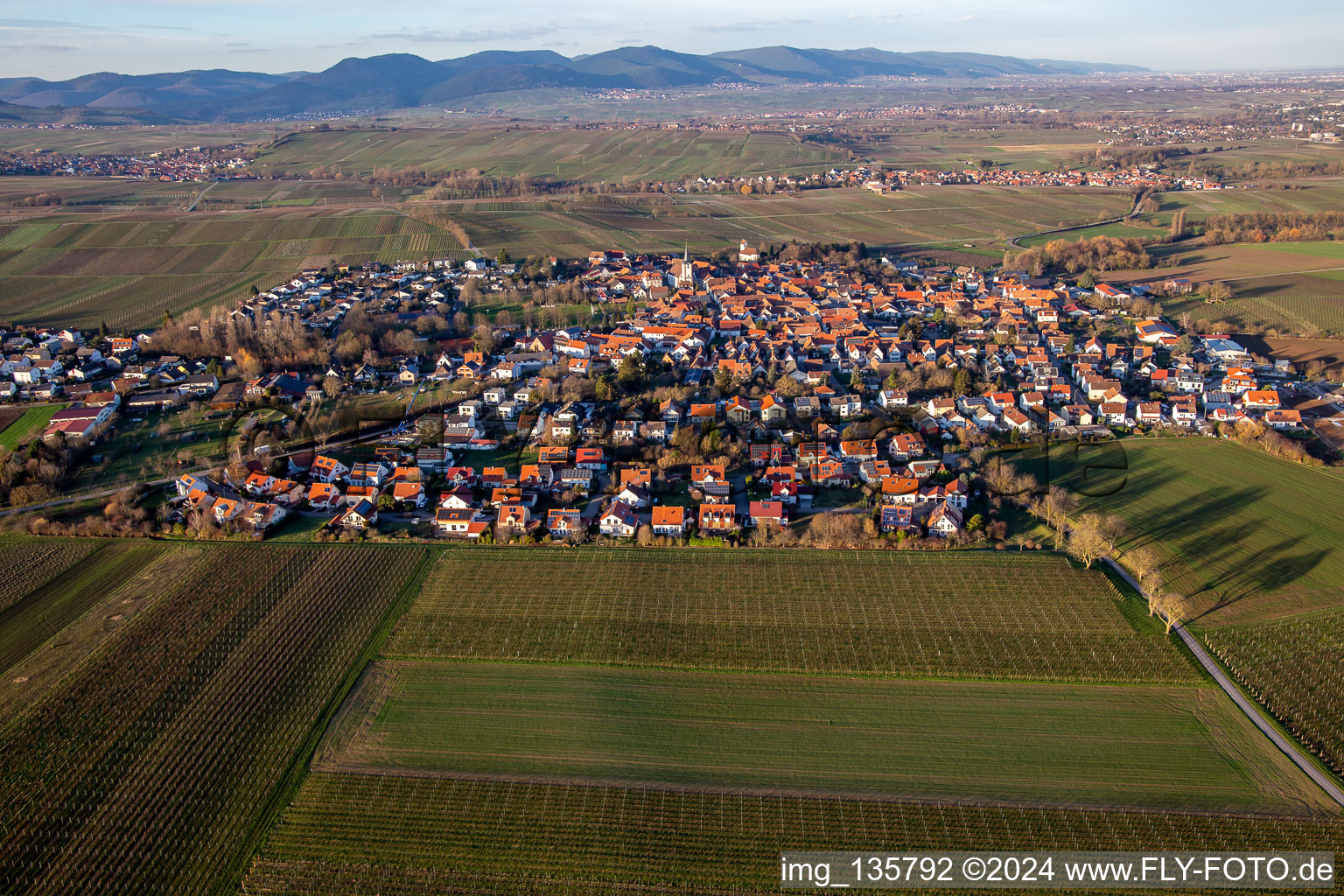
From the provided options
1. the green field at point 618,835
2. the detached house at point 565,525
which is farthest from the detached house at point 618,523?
the green field at point 618,835

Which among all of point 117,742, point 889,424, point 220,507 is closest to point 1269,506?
point 889,424

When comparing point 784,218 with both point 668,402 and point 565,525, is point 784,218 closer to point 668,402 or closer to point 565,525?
point 668,402

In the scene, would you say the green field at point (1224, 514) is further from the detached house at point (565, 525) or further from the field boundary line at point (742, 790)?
the detached house at point (565, 525)

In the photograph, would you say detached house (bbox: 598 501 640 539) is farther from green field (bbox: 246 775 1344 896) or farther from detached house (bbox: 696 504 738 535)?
green field (bbox: 246 775 1344 896)

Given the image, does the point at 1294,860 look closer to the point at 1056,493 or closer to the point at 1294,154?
the point at 1056,493

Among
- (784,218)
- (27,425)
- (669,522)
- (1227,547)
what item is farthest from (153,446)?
(784,218)

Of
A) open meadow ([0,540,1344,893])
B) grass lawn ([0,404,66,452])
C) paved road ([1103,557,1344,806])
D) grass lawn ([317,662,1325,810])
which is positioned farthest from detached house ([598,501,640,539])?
grass lawn ([0,404,66,452])
